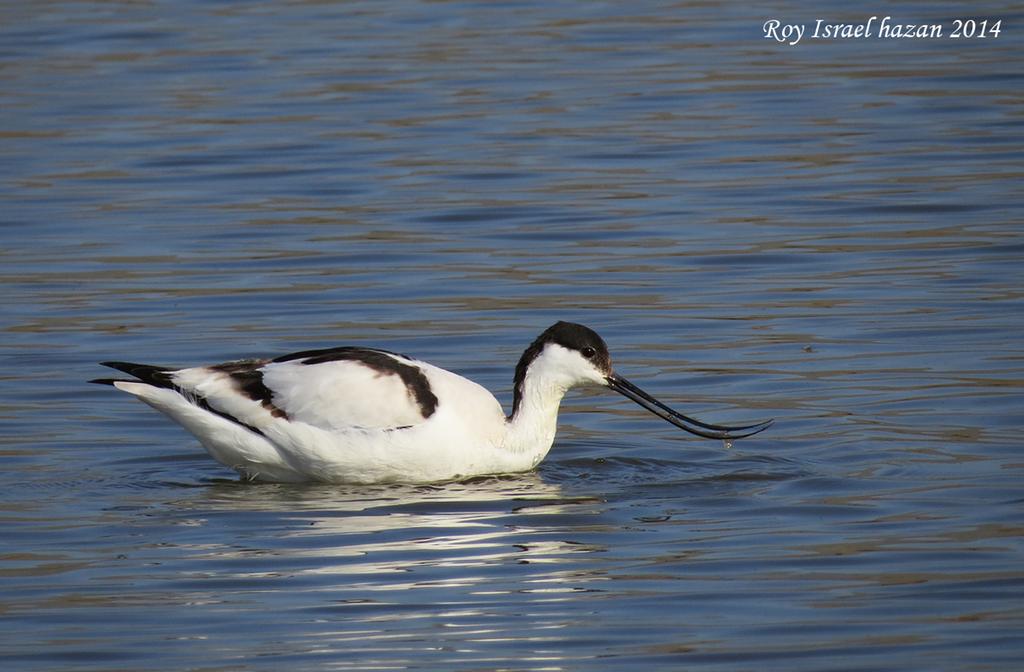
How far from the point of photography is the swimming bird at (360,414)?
32.7 ft

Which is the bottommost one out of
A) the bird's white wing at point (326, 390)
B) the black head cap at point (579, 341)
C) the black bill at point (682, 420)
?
the black bill at point (682, 420)

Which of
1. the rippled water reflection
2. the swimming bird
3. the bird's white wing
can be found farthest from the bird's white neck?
the bird's white wing

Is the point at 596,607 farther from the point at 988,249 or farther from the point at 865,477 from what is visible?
the point at 988,249

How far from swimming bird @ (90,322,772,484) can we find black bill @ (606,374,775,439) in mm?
21

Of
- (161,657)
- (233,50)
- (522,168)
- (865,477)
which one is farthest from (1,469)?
(233,50)

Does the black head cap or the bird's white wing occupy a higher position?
the black head cap

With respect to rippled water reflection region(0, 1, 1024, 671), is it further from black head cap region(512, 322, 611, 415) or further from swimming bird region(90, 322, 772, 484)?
black head cap region(512, 322, 611, 415)

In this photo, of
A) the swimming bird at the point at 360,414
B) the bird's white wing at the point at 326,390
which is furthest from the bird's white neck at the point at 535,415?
the bird's white wing at the point at 326,390

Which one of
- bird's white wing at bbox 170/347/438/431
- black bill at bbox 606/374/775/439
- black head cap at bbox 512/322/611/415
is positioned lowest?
black bill at bbox 606/374/775/439

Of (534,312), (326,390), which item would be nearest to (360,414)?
(326,390)

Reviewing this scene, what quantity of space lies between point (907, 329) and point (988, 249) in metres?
2.03

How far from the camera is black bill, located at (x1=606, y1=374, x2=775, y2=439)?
33.7 feet

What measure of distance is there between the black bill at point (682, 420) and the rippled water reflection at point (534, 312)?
4.1 inches

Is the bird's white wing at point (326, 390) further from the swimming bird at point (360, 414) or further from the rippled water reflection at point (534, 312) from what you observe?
the rippled water reflection at point (534, 312)
